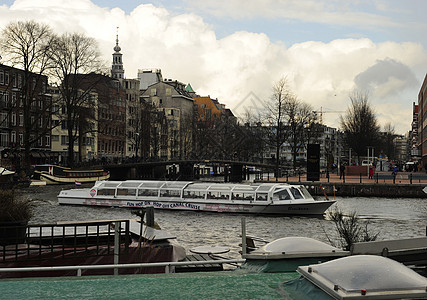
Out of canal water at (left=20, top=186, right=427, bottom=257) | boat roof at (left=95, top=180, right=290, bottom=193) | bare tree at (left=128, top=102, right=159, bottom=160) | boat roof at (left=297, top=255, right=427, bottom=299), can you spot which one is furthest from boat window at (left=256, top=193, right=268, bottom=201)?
bare tree at (left=128, top=102, right=159, bottom=160)

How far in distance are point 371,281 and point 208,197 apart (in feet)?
105

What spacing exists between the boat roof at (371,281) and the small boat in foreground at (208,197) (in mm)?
29714

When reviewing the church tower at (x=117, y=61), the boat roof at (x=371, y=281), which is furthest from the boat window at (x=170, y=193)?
the church tower at (x=117, y=61)

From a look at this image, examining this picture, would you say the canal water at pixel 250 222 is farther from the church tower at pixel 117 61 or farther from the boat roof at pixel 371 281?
the church tower at pixel 117 61

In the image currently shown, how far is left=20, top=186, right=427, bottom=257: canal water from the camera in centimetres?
2575

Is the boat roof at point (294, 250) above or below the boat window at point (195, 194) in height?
above

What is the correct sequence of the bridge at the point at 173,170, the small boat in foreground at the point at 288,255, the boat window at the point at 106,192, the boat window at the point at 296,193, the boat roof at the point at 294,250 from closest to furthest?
the small boat in foreground at the point at 288,255 < the boat roof at the point at 294,250 < the boat window at the point at 296,193 < the boat window at the point at 106,192 < the bridge at the point at 173,170

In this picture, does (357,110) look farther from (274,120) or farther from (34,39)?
(34,39)

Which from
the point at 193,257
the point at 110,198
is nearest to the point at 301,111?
the point at 110,198

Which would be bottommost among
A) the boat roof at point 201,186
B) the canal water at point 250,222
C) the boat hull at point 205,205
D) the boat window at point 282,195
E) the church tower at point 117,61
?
the canal water at point 250,222

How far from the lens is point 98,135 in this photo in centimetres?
9925

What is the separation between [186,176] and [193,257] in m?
76.4

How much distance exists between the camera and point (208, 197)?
3634cm

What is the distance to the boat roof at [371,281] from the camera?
423 cm
